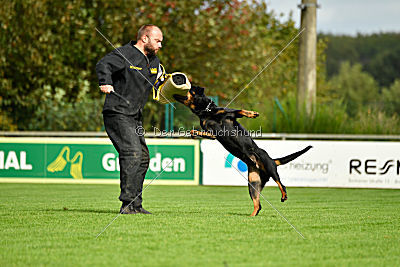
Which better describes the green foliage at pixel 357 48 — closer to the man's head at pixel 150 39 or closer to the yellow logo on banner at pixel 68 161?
the yellow logo on banner at pixel 68 161

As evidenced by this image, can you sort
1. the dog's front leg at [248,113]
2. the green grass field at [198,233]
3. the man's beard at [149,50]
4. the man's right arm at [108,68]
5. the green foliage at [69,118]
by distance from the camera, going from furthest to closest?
the green foliage at [69,118]
the man's beard at [149,50]
the man's right arm at [108,68]
the dog's front leg at [248,113]
the green grass field at [198,233]

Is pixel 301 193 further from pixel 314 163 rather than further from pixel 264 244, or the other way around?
pixel 264 244

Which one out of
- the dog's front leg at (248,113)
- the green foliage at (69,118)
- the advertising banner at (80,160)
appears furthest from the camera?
the green foliage at (69,118)

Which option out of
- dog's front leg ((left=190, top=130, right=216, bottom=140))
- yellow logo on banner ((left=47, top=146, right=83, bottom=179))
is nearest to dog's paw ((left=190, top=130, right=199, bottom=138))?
dog's front leg ((left=190, top=130, right=216, bottom=140))

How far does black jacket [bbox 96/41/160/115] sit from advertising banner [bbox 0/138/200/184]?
24.2 feet

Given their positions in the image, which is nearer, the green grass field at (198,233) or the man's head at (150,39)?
the green grass field at (198,233)

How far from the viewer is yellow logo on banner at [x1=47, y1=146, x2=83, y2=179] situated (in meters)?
16.0

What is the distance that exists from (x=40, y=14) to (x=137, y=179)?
13.6m

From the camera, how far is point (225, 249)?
5.98m

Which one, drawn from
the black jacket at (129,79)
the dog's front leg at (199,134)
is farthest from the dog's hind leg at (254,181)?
the black jacket at (129,79)

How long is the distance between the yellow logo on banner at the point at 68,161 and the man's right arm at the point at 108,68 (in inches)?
316

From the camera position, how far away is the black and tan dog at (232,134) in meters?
8.07

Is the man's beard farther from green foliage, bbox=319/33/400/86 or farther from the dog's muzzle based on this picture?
green foliage, bbox=319/33/400/86

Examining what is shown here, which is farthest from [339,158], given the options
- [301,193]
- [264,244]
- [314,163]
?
[264,244]
